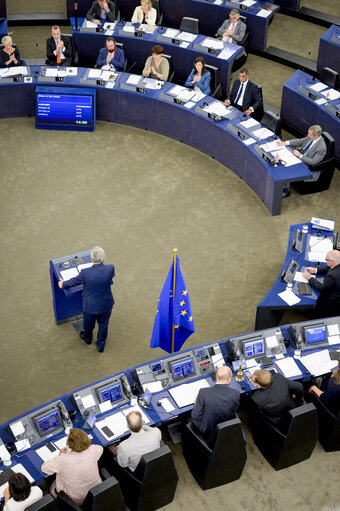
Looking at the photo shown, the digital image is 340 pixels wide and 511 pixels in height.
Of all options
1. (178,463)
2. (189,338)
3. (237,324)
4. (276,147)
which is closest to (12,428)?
(178,463)

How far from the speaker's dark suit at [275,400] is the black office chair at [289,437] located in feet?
0.37

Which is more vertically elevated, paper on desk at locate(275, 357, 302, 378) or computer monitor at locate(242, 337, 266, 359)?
computer monitor at locate(242, 337, 266, 359)

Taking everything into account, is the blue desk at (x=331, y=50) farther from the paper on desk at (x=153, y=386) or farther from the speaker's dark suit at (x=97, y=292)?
the paper on desk at (x=153, y=386)

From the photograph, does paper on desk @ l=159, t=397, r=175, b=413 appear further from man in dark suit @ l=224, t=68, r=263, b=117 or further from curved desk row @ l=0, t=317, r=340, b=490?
man in dark suit @ l=224, t=68, r=263, b=117

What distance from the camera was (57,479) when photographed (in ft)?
21.2

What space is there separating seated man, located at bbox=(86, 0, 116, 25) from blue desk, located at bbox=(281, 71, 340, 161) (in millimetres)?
4268

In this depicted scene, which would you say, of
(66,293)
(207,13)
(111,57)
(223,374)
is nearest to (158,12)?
(207,13)

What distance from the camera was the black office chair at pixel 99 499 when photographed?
609cm

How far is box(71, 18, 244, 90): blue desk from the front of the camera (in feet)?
43.5

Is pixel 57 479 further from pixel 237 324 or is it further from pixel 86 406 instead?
pixel 237 324

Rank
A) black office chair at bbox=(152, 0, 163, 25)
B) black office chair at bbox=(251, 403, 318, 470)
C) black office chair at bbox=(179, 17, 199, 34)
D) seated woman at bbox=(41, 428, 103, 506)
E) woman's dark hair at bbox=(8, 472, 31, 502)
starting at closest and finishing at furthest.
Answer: woman's dark hair at bbox=(8, 472, 31, 502) → seated woman at bbox=(41, 428, 103, 506) → black office chair at bbox=(251, 403, 318, 470) → black office chair at bbox=(179, 17, 199, 34) → black office chair at bbox=(152, 0, 163, 25)

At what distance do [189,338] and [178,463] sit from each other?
2.04 meters

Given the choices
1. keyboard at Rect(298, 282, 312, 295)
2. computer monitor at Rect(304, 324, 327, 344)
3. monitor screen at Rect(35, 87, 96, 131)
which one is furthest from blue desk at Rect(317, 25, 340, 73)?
computer monitor at Rect(304, 324, 327, 344)

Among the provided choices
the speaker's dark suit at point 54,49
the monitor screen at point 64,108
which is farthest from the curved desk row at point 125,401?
the speaker's dark suit at point 54,49
